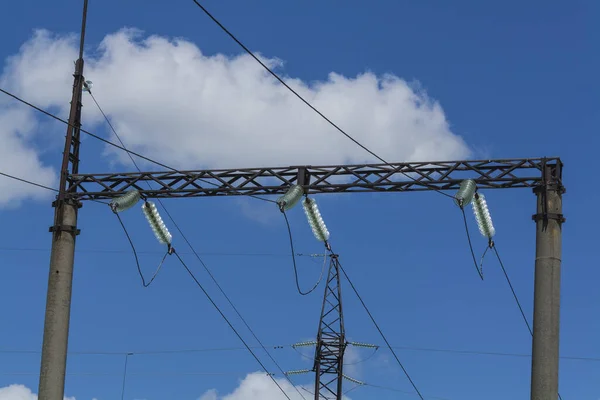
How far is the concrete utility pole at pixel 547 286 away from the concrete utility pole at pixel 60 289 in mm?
9970

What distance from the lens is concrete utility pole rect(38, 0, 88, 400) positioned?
85.5ft

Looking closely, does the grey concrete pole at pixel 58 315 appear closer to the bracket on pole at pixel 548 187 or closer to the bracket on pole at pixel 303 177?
the bracket on pole at pixel 303 177

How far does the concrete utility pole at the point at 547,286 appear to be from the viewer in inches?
932

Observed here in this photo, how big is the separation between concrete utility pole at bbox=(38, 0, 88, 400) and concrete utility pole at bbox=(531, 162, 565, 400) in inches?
393

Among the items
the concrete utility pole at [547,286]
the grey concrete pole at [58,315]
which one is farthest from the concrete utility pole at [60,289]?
the concrete utility pole at [547,286]

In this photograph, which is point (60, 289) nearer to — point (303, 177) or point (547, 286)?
point (303, 177)

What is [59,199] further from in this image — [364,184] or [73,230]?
[364,184]

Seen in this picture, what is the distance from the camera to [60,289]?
26.4m

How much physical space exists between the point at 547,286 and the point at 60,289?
10343mm

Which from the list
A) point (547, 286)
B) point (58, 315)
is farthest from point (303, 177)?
point (58, 315)

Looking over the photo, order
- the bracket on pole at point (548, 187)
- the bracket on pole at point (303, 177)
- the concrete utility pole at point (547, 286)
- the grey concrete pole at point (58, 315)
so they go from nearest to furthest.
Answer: the concrete utility pole at point (547, 286) < the bracket on pole at point (548, 187) < the grey concrete pole at point (58, 315) < the bracket on pole at point (303, 177)

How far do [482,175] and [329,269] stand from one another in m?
24.8

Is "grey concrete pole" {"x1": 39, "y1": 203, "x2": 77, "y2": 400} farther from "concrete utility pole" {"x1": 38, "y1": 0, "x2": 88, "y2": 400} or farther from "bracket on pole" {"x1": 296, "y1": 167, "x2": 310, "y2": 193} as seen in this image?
"bracket on pole" {"x1": 296, "y1": 167, "x2": 310, "y2": 193}

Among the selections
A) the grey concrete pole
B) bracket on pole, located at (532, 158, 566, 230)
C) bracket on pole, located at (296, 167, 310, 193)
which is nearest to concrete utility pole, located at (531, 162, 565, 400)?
bracket on pole, located at (532, 158, 566, 230)
